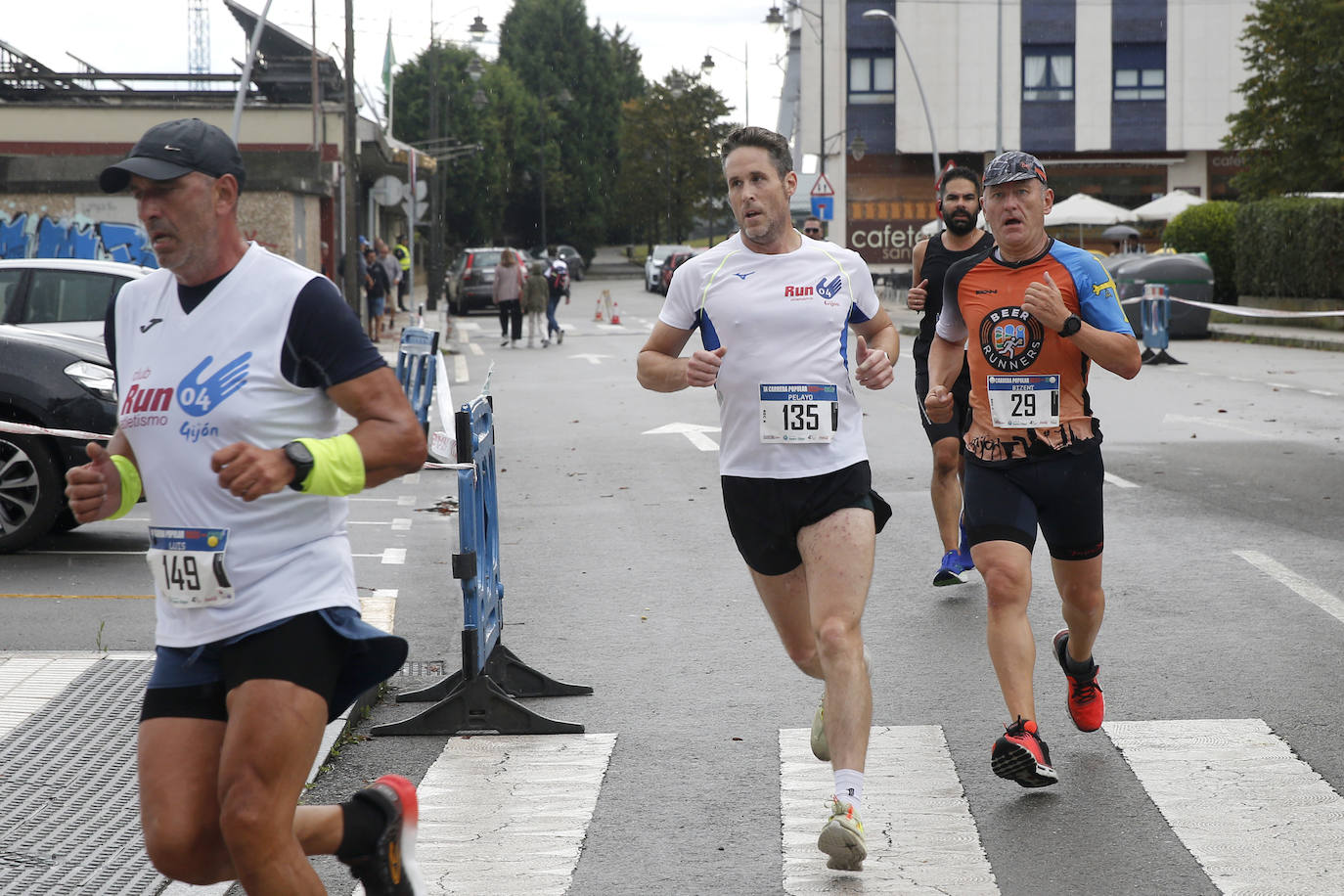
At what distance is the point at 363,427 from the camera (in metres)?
3.47

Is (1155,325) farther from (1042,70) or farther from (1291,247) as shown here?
(1042,70)

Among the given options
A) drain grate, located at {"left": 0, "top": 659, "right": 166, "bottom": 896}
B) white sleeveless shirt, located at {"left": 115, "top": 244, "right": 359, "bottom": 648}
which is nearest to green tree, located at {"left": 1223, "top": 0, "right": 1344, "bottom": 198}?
drain grate, located at {"left": 0, "top": 659, "right": 166, "bottom": 896}

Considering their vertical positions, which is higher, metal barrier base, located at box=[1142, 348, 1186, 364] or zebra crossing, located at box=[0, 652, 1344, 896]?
metal barrier base, located at box=[1142, 348, 1186, 364]

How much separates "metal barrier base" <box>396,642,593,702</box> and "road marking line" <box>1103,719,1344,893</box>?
215 cm

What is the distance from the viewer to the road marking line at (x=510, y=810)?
15.7 feet

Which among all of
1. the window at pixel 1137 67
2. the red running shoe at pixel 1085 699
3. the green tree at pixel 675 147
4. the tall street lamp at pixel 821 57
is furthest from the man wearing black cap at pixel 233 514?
the green tree at pixel 675 147

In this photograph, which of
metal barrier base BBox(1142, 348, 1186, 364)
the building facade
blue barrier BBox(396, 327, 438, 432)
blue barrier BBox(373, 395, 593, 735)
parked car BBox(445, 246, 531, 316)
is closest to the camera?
blue barrier BBox(373, 395, 593, 735)

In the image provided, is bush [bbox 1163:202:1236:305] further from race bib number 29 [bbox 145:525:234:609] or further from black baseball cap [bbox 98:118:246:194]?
race bib number 29 [bbox 145:525:234:609]

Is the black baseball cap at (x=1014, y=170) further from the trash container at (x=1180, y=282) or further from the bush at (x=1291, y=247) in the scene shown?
the bush at (x=1291, y=247)

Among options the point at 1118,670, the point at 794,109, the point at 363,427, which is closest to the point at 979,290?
the point at 1118,670

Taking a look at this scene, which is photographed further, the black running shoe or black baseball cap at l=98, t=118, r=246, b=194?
the black running shoe

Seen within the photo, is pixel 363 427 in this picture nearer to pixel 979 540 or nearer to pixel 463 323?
pixel 979 540

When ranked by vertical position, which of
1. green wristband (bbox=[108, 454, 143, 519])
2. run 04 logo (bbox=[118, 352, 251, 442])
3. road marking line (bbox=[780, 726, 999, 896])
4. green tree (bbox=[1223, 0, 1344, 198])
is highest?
green tree (bbox=[1223, 0, 1344, 198])

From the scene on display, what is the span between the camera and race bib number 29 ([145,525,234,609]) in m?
3.46
